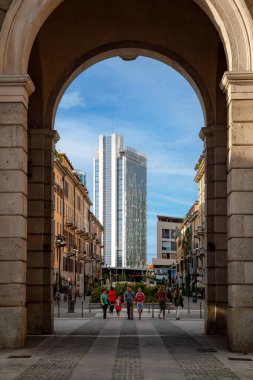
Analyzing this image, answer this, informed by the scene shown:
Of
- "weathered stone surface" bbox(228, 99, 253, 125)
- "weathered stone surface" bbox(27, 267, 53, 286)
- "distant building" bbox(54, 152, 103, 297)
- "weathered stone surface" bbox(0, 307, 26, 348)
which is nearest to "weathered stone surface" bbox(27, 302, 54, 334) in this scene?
"weathered stone surface" bbox(27, 267, 53, 286)

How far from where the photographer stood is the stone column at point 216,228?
2367 centimetres

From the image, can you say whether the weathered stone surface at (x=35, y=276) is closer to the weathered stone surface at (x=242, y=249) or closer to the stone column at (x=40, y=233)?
the stone column at (x=40, y=233)

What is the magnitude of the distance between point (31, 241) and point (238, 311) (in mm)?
8797

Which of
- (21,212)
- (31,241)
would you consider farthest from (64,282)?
(21,212)

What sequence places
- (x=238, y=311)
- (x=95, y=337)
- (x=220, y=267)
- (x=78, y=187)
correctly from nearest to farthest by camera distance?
(x=238, y=311)
(x=95, y=337)
(x=220, y=267)
(x=78, y=187)

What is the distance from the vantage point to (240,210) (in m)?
17.7

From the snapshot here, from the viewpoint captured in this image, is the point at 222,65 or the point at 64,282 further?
the point at 64,282

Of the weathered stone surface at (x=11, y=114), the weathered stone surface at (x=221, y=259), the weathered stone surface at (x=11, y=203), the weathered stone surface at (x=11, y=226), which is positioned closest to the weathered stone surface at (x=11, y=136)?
the weathered stone surface at (x=11, y=114)

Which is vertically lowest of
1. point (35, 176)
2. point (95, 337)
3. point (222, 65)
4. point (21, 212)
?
point (95, 337)

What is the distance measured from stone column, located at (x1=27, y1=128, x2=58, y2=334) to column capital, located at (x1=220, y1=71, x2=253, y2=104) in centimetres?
764

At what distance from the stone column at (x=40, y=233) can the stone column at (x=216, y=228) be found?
16.7 feet

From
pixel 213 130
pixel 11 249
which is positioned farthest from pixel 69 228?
pixel 11 249

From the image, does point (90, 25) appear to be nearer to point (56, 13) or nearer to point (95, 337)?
point (56, 13)

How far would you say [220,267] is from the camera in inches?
940
